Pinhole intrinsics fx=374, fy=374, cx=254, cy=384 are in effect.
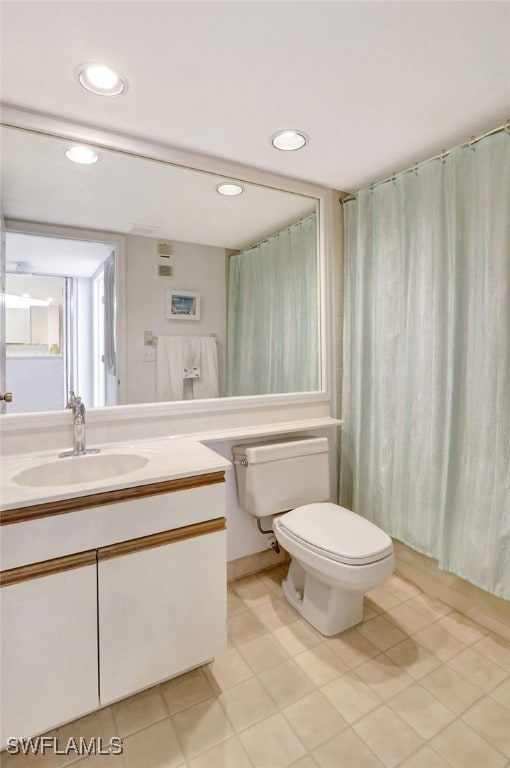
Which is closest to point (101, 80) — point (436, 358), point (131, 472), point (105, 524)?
point (131, 472)

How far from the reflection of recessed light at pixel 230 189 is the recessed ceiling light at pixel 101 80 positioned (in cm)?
62

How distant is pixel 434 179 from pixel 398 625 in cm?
198

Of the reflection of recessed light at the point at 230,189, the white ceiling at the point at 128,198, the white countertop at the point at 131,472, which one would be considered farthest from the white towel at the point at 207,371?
the reflection of recessed light at the point at 230,189

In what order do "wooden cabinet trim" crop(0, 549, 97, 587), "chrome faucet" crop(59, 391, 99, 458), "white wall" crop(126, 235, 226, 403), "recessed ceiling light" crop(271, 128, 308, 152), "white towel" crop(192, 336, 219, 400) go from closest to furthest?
"wooden cabinet trim" crop(0, 549, 97, 587), "chrome faucet" crop(59, 391, 99, 458), "recessed ceiling light" crop(271, 128, 308, 152), "white wall" crop(126, 235, 226, 403), "white towel" crop(192, 336, 219, 400)

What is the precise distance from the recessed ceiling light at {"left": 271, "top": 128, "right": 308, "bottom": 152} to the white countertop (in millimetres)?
1343

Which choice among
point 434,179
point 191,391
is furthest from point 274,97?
point 191,391

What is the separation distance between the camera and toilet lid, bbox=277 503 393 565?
4.58 ft

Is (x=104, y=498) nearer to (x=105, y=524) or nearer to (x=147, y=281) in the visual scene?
(x=105, y=524)

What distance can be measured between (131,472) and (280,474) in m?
0.75

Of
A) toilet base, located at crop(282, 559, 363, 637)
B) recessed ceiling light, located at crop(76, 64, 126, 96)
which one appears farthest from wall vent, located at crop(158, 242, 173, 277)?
toilet base, located at crop(282, 559, 363, 637)

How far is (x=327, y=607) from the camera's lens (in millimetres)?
1581

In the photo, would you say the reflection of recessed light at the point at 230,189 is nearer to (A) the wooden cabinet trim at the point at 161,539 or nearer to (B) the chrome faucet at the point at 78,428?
(B) the chrome faucet at the point at 78,428

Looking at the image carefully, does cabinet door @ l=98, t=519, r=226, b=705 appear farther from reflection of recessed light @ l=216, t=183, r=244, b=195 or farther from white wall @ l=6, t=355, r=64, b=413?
reflection of recessed light @ l=216, t=183, r=244, b=195

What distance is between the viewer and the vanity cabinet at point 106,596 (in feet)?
3.35
